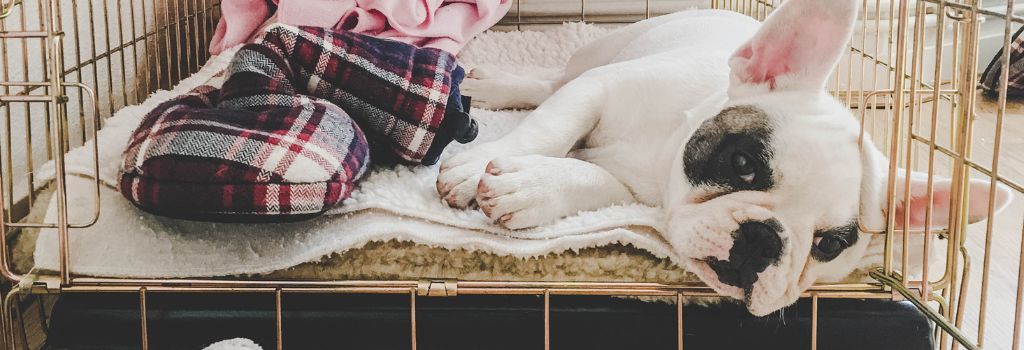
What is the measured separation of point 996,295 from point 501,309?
0.85 meters

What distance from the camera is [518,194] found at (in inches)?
38.1

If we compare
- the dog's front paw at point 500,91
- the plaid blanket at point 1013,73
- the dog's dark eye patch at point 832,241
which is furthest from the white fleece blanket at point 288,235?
the plaid blanket at point 1013,73

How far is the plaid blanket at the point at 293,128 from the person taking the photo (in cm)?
89

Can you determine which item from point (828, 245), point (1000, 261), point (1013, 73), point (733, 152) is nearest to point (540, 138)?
point (733, 152)

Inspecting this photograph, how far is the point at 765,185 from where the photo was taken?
0.94 metres

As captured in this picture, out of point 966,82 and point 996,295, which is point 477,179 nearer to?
point 966,82

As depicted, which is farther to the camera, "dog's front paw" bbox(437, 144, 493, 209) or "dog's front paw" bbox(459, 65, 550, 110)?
"dog's front paw" bbox(459, 65, 550, 110)

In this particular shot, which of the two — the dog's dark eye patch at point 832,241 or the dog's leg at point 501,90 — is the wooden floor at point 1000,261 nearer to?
the dog's dark eye patch at point 832,241

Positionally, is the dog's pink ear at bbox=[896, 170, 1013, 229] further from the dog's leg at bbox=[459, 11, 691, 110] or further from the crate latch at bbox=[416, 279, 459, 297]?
the dog's leg at bbox=[459, 11, 691, 110]

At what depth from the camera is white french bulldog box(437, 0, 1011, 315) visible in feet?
2.99

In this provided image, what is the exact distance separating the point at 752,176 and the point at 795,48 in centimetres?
16

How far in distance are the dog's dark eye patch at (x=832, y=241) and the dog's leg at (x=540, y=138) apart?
0.36 meters

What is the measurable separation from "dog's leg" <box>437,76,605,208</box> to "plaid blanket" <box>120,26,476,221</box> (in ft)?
0.22

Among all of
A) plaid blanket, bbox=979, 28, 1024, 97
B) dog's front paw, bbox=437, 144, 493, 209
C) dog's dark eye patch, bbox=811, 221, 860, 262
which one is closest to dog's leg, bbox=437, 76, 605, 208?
dog's front paw, bbox=437, 144, 493, 209
